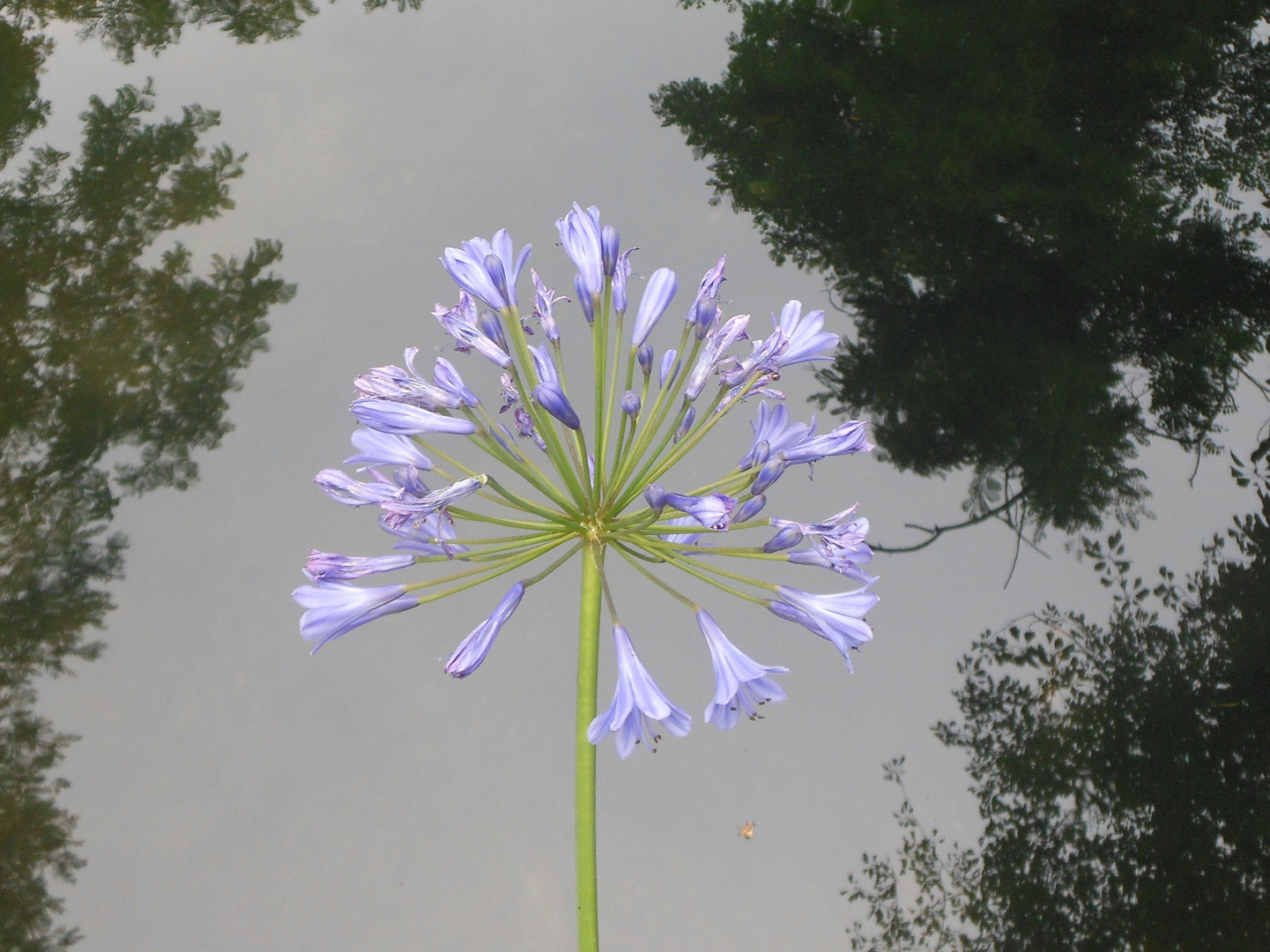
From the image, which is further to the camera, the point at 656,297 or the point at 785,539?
the point at 656,297

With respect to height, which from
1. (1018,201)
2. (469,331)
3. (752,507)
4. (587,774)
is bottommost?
(587,774)

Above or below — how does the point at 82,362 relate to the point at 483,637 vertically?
above

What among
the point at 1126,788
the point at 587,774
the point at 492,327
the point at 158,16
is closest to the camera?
the point at 587,774

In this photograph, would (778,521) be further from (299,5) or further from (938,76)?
(299,5)

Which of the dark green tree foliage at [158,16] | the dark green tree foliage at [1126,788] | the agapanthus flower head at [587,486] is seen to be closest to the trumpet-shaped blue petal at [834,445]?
the agapanthus flower head at [587,486]

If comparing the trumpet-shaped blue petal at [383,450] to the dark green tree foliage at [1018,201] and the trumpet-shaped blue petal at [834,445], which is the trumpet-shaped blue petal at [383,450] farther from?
the dark green tree foliage at [1018,201]

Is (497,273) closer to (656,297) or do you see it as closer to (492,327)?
(492,327)

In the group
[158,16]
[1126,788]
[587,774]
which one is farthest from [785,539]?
[158,16]
